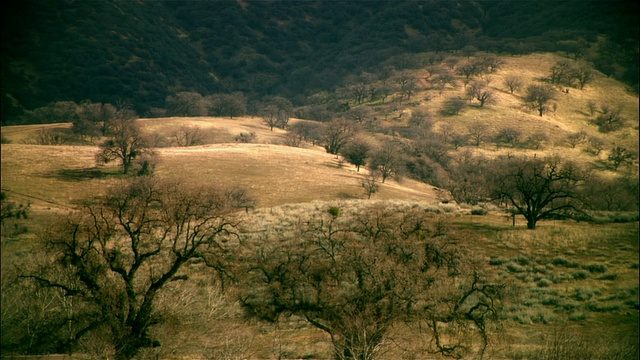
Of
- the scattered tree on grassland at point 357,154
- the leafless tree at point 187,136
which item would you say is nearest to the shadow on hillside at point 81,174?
the leafless tree at point 187,136

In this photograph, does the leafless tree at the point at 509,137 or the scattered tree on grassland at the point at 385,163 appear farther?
the leafless tree at the point at 509,137

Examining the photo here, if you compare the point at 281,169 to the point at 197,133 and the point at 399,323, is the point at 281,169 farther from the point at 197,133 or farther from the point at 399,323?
the point at 399,323

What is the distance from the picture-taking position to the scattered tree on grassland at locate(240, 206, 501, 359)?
60.4ft

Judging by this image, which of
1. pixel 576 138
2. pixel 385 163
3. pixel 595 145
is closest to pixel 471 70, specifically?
pixel 576 138

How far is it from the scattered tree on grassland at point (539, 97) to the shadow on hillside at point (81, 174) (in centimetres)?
13550

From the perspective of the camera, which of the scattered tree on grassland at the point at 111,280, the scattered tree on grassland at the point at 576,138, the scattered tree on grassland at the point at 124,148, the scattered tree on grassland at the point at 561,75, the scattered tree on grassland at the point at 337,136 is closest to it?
the scattered tree on grassland at the point at 111,280

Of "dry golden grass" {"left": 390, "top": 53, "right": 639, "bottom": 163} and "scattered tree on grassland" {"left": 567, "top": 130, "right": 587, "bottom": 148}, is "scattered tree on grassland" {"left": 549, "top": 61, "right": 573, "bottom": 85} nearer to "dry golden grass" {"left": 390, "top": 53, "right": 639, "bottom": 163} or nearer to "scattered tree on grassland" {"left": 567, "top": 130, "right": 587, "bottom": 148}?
"dry golden grass" {"left": 390, "top": 53, "right": 639, "bottom": 163}

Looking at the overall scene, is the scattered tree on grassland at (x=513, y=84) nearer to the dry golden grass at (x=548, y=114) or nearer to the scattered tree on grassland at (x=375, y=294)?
the dry golden grass at (x=548, y=114)

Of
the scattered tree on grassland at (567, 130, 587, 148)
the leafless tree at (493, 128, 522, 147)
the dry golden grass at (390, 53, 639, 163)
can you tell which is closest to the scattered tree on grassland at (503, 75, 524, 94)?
the dry golden grass at (390, 53, 639, 163)

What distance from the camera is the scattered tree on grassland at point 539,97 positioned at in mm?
148137

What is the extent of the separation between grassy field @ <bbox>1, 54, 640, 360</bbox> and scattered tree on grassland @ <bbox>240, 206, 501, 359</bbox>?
1206mm

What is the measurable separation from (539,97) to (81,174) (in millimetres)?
146129

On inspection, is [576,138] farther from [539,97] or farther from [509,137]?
[539,97]

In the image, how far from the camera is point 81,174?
7050cm
